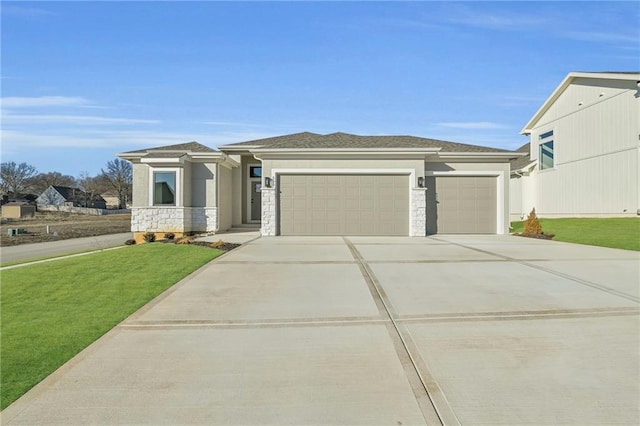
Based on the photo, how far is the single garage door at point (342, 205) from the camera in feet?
51.6

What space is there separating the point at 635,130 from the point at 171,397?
2201 cm

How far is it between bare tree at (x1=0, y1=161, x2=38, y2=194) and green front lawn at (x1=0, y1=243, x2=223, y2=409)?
74369 mm

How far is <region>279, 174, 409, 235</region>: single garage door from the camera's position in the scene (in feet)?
51.6

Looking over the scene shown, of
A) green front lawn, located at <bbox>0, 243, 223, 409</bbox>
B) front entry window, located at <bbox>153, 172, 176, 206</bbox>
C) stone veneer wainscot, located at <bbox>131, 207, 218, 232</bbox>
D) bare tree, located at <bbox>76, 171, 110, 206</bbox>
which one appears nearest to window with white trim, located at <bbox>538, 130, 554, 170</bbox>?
stone veneer wainscot, located at <bbox>131, 207, 218, 232</bbox>

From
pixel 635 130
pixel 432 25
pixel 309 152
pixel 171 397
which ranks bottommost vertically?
pixel 171 397

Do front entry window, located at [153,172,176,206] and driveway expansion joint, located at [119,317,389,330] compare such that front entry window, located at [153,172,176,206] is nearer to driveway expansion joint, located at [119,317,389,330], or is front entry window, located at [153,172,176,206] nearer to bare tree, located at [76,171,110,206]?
driveway expansion joint, located at [119,317,389,330]

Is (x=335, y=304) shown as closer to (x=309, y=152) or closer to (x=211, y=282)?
(x=211, y=282)

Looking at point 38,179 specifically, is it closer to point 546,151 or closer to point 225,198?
point 225,198

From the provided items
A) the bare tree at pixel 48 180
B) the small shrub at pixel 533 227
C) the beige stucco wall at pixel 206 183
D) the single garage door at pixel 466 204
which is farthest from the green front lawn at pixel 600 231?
the bare tree at pixel 48 180

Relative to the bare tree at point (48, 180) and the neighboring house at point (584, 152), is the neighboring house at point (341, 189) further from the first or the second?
the bare tree at point (48, 180)

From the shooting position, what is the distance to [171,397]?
10.2ft

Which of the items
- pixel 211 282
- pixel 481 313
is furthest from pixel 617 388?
pixel 211 282

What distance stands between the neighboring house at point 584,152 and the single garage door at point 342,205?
36.7ft

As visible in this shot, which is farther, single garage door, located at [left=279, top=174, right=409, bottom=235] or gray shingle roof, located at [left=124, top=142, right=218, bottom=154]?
gray shingle roof, located at [left=124, top=142, right=218, bottom=154]
